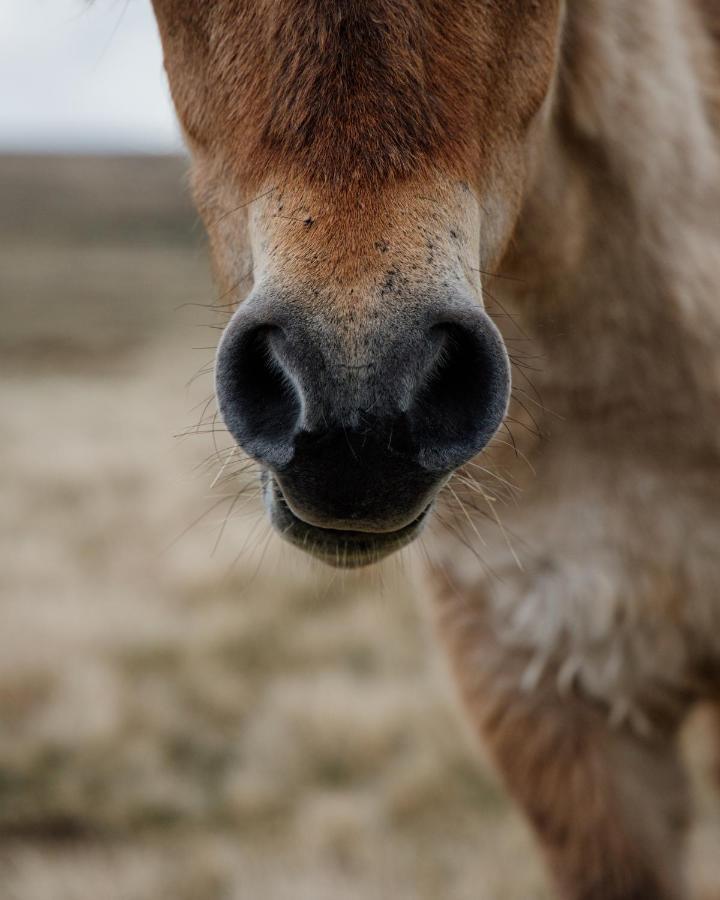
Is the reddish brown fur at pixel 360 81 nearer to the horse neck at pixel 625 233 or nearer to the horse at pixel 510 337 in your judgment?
the horse at pixel 510 337

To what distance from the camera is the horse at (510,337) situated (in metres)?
1.46

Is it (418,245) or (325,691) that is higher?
(418,245)

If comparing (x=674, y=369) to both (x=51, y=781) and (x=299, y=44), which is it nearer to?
(x=299, y=44)

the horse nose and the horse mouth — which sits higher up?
the horse nose

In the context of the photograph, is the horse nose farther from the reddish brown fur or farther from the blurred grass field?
the blurred grass field

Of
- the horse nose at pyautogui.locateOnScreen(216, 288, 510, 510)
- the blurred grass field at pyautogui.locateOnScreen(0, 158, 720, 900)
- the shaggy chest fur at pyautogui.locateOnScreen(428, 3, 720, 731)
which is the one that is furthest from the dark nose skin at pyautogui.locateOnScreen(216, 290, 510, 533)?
the shaggy chest fur at pyautogui.locateOnScreen(428, 3, 720, 731)

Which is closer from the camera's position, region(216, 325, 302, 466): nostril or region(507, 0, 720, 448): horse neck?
region(216, 325, 302, 466): nostril

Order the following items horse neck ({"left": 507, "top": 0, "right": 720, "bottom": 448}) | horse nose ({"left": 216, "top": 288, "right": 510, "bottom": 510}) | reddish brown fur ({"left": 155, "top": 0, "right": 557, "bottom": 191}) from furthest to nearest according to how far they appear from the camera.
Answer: horse neck ({"left": 507, "top": 0, "right": 720, "bottom": 448}) < reddish brown fur ({"left": 155, "top": 0, "right": 557, "bottom": 191}) < horse nose ({"left": 216, "top": 288, "right": 510, "bottom": 510})

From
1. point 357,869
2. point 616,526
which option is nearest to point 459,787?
point 357,869

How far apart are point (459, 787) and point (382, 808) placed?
33cm

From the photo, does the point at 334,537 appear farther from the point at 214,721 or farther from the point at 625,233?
the point at 214,721

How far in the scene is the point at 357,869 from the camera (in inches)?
140

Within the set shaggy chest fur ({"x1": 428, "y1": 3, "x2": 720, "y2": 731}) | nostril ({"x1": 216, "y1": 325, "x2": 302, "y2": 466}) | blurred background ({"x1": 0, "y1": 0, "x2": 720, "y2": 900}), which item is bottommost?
blurred background ({"x1": 0, "y1": 0, "x2": 720, "y2": 900})

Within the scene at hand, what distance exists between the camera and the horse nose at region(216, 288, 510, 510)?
140 cm
